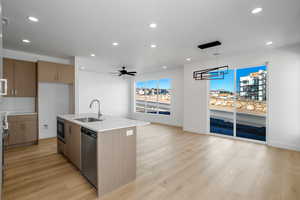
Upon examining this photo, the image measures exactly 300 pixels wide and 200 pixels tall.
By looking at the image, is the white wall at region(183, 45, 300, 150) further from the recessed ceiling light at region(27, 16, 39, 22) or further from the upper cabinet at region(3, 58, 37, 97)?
the upper cabinet at region(3, 58, 37, 97)

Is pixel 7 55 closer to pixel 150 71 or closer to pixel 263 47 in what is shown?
pixel 150 71

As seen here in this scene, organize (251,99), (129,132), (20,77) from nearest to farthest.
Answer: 1. (129,132)
2. (20,77)
3. (251,99)

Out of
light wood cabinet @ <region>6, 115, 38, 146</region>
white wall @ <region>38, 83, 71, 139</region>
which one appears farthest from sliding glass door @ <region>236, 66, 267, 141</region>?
light wood cabinet @ <region>6, 115, 38, 146</region>

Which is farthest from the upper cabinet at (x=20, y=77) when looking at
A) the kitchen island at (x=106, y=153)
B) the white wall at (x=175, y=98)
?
the white wall at (x=175, y=98)

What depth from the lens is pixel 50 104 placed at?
4.70 m

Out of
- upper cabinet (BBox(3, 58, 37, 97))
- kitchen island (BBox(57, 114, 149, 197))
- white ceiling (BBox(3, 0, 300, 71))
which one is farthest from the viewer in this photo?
upper cabinet (BBox(3, 58, 37, 97))

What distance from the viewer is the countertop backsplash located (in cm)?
400

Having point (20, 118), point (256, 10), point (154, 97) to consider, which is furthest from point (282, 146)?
point (20, 118)

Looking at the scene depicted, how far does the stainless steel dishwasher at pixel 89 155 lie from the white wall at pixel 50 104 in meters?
3.20

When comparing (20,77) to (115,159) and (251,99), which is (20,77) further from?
(251,99)

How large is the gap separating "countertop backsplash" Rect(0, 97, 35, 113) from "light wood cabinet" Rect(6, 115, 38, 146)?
536mm

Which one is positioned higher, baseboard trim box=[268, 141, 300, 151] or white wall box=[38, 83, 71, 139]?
white wall box=[38, 83, 71, 139]

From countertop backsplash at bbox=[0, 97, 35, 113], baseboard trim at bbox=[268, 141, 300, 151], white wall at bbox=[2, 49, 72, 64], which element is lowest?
baseboard trim at bbox=[268, 141, 300, 151]

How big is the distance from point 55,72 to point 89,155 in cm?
344
